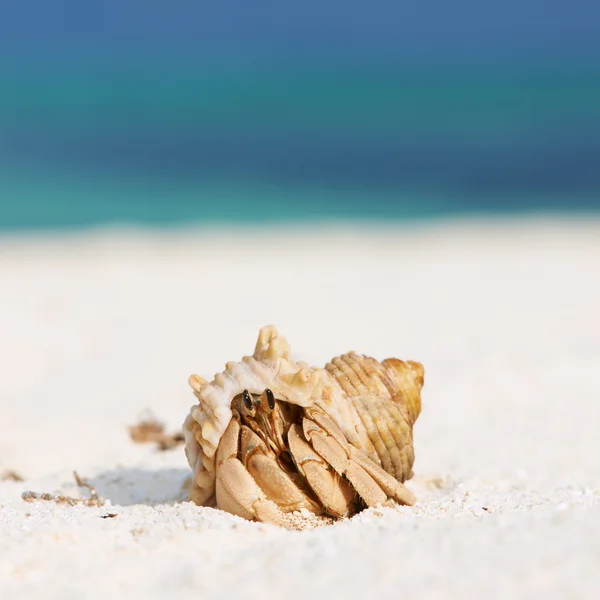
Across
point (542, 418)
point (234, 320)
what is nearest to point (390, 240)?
point (234, 320)

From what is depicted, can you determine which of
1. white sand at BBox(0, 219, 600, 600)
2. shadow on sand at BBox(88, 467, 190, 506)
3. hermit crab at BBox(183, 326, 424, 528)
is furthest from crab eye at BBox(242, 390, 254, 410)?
shadow on sand at BBox(88, 467, 190, 506)

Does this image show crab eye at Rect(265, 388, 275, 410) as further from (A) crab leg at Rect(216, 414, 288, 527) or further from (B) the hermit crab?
(A) crab leg at Rect(216, 414, 288, 527)

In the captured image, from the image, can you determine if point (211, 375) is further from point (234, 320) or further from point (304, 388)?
point (304, 388)

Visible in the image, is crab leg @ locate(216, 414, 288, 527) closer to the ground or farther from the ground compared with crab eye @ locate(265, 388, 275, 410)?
closer to the ground

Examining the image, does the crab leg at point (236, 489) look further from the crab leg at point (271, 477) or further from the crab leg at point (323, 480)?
the crab leg at point (323, 480)

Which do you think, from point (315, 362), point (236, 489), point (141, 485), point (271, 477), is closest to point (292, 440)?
point (271, 477)

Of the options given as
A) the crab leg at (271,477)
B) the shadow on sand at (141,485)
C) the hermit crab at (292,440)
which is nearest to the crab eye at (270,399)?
the hermit crab at (292,440)
